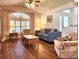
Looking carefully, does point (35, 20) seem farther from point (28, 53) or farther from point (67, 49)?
point (67, 49)

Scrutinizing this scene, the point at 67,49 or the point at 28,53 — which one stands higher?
the point at 67,49

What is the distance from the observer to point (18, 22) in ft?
38.4

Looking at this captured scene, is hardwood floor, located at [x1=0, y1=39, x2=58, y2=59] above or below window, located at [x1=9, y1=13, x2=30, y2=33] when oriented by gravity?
below

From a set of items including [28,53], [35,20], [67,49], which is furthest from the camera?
[35,20]

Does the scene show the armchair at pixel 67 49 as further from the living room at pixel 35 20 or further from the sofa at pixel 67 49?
the living room at pixel 35 20

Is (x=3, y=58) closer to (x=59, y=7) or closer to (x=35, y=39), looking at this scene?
(x=35, y=39)

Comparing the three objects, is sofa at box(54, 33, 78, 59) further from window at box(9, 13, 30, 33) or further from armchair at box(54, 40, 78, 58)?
window at box(9, 13, 30, 33)

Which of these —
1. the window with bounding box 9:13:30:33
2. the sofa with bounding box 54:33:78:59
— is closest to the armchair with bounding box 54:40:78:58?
the sofa with bounding box 54:33:78:59

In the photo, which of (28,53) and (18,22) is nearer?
(28,53)

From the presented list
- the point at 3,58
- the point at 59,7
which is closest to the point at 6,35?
the point at 59,7

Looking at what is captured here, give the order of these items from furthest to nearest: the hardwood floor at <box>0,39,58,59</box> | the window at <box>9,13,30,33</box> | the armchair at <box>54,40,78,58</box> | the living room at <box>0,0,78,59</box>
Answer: the window at <box>9,13,30,33</box>, the living room at <box>0,0,78,59</box>, the hardwood floor at <box>0,39,58,59</box>, the armchair at <box>54,40,78,58</box>

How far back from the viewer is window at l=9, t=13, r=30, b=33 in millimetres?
11430

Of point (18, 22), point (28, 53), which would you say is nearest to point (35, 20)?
point (18, 22)

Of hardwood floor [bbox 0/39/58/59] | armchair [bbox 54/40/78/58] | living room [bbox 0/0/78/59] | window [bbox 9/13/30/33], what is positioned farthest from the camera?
window [bbox 9/13/30/33]
